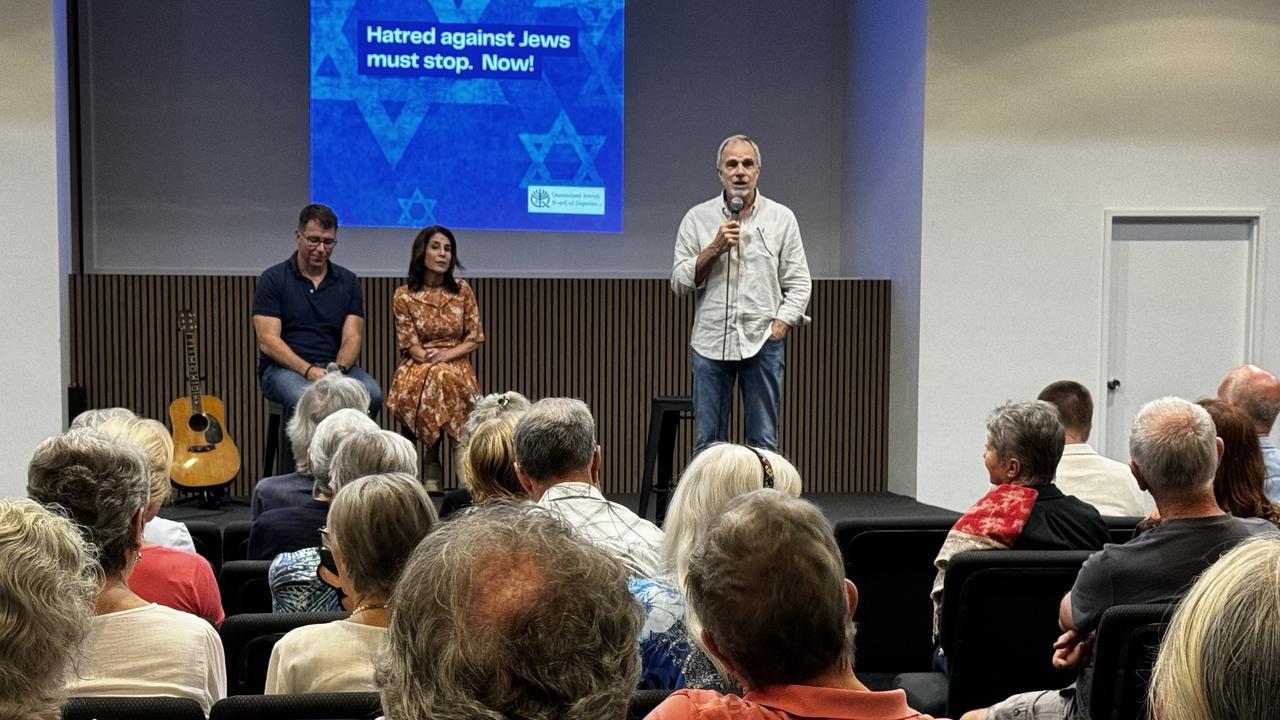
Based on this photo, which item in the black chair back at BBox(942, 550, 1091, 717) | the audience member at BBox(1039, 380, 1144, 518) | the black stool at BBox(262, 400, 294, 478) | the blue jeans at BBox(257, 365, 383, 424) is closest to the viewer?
the black chair back at BBox(942, 550, 1091, 717)

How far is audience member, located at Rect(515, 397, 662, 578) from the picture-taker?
2.98 metres

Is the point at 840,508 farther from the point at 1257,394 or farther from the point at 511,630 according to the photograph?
the point at 511,630

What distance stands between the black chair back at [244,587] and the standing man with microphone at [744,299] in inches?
120

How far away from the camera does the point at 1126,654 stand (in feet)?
8.23

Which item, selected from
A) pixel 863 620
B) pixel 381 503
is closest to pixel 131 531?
pixel 381 503

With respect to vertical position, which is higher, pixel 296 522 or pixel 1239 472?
pixel 1239 472

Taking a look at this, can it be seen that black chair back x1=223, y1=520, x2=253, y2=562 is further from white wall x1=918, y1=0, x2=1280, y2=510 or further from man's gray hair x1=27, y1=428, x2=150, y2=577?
white wall x1=918, y1=0, x2=1280, y2=510

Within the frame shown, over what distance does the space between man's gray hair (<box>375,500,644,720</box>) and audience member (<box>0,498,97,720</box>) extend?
0.44 meters

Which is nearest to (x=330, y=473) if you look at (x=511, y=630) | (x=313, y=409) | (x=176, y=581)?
(x=176, y=581)

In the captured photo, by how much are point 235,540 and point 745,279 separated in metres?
2.94

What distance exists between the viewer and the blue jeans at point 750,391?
20.0 feet

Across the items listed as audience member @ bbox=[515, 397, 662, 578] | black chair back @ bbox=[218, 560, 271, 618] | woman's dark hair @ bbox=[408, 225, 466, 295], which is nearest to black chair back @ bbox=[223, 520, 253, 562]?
black chair back @ bbox=[218, 560, 271, 618]

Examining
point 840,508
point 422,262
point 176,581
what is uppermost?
point 422,262

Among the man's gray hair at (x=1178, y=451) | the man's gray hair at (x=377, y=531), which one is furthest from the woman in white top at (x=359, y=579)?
the man's gray hair at (x=1178, y=451)
